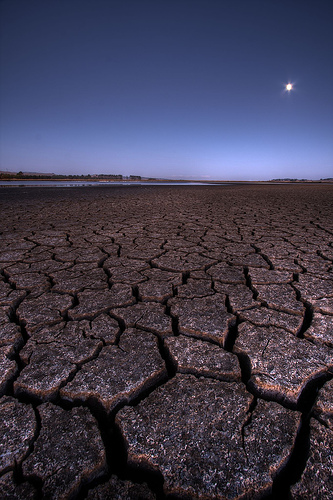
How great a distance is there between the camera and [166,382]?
1020 millimetres

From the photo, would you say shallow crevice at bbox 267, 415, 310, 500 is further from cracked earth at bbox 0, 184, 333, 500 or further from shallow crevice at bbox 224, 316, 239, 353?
shallow crevice at bbox 224, 316, 239, 353

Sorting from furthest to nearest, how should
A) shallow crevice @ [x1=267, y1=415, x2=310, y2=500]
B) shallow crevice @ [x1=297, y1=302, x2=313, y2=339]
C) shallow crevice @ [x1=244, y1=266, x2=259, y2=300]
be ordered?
1. shallow crevice @ [x1=244, y1=266, x2=259, y2=300]
2. shallow crevice @ [x1=297, y1=302, x2=313, y2=339]
3. shallow crevice @ [x1=267, y1=415, x2=310, y2=500]

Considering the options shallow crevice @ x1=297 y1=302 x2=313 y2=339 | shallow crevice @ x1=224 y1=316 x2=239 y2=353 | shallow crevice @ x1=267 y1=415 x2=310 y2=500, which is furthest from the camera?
shallow crevice @ x1=297 y1=302 x2=313 y2=339

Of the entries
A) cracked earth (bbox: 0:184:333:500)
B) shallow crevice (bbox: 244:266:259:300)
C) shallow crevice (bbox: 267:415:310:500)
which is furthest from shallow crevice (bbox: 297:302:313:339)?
shallow crevice (bbox: 267:415:310:500)

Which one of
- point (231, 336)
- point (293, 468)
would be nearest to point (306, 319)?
point (231, 336)

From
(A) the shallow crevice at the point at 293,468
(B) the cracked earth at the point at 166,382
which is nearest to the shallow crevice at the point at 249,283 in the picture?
(B) the cracked earth at the point at 166,382

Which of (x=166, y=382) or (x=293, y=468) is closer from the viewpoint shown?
(x=293, y=468)

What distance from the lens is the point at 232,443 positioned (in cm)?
77

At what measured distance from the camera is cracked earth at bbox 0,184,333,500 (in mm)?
699

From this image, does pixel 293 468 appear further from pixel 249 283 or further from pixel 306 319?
pixel 249 283

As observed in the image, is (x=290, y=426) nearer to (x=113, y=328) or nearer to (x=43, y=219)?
(x=113, y=328)

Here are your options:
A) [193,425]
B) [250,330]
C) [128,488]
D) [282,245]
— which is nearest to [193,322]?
[250,330]

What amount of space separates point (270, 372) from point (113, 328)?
836 millimetres

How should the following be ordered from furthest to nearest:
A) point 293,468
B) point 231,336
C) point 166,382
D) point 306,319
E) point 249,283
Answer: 1. point 249,283
2. point 306,319
3. point 231,336
4. point 166,382
5. point 293,468
